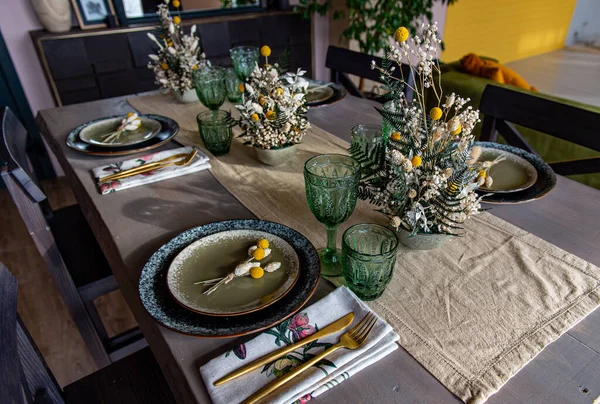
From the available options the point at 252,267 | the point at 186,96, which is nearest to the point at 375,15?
the point at 186,96

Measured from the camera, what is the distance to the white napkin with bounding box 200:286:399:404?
56 centimetres

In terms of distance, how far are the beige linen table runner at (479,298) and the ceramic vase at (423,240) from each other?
13 mm

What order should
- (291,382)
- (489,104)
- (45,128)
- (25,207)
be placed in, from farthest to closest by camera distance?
(45,128) → (489,104) → (25,207) → (291,382)

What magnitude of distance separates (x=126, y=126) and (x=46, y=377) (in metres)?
0.78

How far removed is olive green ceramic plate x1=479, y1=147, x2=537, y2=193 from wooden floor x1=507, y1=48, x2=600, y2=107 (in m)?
4.27

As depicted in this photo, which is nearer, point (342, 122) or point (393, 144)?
point (393, 144)

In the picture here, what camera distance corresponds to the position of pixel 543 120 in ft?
4.13

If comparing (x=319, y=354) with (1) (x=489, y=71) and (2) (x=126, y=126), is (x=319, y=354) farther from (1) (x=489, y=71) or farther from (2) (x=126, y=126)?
(1) (x=489, y=71)

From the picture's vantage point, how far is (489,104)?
54.9 inches

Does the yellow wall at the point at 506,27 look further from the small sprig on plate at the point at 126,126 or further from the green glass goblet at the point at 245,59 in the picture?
the small sprig on plate at the point at 126,126

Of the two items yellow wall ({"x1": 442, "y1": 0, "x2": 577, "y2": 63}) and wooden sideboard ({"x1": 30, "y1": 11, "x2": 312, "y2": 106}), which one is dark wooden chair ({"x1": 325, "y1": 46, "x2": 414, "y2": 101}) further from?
yellow wall ({"x1": 442, "y1": 0, "x2": 577, "y2": 63})

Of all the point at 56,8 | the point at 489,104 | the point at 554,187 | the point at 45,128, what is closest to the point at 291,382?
the point at 554,187

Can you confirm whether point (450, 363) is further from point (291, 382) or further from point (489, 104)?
point (489, 104)

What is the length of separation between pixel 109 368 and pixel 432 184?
2.77ft
